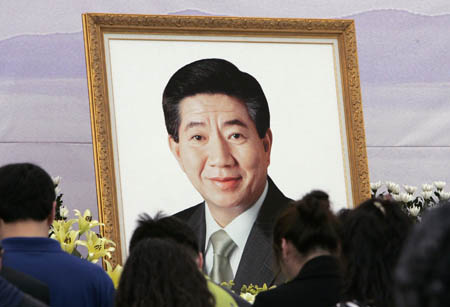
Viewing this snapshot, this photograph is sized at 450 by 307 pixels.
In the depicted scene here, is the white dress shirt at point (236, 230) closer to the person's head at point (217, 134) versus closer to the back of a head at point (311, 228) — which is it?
the person's head at point (217, 134)

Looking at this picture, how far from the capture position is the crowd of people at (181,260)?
179 centimetres

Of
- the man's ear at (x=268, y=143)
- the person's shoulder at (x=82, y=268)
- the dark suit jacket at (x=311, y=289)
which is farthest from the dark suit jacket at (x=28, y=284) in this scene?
the man's ear at (x=268, y=143)

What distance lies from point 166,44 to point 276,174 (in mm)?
1127

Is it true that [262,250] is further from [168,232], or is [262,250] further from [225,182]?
[168,232]

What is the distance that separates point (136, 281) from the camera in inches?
70.4

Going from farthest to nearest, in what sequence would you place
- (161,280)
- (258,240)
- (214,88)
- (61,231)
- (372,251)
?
(214,88) < (258,240) < (61,231) < (372,251) < (161,280)

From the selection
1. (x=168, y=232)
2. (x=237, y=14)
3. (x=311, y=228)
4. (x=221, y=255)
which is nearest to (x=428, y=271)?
(x=168, y=232)

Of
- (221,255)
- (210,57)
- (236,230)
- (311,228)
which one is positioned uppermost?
(210,57)

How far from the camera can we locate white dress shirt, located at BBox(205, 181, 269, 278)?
4.43m

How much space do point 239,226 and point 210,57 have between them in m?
1.15

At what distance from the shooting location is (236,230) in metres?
4.52

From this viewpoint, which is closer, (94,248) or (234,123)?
(94,248)

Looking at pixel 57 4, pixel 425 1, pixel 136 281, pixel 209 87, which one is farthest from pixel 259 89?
pixel 136 281

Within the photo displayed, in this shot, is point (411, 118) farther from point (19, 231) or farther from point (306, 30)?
point (19, 231)
